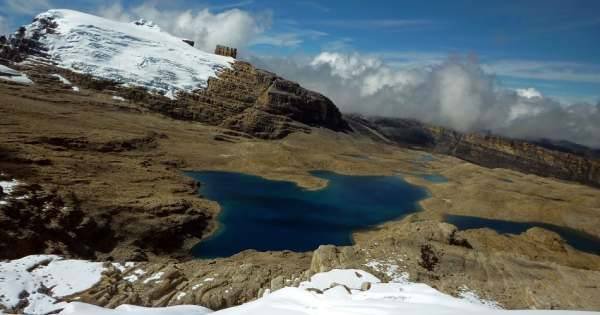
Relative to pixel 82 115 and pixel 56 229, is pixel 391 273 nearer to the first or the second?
pixel 56 229

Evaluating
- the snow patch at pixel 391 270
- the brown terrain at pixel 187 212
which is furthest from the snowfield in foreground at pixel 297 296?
the brown terrain at pixel 187 212

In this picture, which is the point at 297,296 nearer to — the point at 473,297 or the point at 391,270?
the point at 473,297

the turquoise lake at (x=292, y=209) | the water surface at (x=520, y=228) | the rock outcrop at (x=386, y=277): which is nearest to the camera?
the rock outcrop at (x=386, y=277)

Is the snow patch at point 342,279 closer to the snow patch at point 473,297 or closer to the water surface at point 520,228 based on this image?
the snow patch at point 473,297

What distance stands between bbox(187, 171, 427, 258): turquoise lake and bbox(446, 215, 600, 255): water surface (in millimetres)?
10045

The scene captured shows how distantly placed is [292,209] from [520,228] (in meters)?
47.5

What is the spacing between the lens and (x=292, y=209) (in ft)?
255

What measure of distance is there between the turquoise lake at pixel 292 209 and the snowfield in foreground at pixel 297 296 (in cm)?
2503

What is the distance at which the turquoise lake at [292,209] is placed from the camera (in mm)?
57844

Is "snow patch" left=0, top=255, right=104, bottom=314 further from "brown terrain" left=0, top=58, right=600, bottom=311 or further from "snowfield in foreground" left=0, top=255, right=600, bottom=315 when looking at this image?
"brown terrain" left=0, top=58, right=600, bottom=311

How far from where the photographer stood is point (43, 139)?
283 feet

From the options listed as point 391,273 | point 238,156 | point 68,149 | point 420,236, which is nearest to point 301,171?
point 238,156

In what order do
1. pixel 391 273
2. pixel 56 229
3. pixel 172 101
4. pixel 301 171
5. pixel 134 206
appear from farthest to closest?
1. pixel 172 101
2. pixel 301 171
3. pixel 134 206
4. pixel 56 229
5. pixel 391 273

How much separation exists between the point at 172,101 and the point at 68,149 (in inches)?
3699
